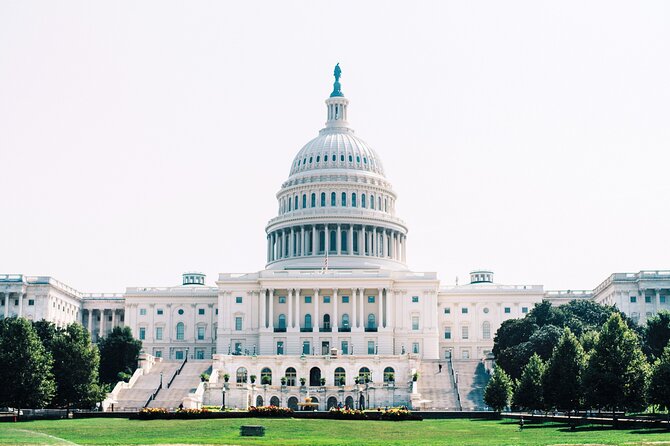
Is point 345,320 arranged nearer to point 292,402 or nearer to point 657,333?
point 292,402

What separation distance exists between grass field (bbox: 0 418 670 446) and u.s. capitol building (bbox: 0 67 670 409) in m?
34.5

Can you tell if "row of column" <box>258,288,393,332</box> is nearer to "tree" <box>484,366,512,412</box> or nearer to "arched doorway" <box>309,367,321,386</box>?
"arched doorway" <box>309,367,321,386</box>

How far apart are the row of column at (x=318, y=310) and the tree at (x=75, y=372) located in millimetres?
58253

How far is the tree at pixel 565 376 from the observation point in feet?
271

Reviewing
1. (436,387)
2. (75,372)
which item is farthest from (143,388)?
(436,387)

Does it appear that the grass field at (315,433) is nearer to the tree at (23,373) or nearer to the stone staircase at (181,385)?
the tree at (23,373)

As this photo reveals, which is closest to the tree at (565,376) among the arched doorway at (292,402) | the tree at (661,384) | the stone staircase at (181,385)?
the tree at (661,384)

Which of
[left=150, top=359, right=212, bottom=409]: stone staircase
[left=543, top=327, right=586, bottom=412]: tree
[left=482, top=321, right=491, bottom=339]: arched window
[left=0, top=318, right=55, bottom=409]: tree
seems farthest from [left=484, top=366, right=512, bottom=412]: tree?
[left=482, top=321, right=491, bottom=339]: arched window

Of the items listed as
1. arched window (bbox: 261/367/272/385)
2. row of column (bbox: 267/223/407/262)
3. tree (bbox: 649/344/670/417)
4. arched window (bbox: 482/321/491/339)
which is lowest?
tree (bbox: 649/344/670/417)

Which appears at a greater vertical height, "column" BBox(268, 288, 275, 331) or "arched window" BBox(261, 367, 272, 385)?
"column" BBox(268, 288, 275, 331)

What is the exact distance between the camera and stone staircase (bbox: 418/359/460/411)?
384 feet

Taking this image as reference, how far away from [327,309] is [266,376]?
97.0 feet

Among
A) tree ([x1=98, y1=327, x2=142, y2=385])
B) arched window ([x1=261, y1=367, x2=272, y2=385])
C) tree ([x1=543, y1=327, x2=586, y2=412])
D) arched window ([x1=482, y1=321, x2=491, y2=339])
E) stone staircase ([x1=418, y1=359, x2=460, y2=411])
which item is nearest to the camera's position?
tree ([x1=543, y1=327, x2=586, y2=412])

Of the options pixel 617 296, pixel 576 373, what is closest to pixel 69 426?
pixel 576 373
